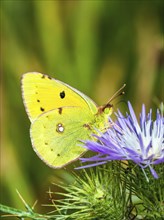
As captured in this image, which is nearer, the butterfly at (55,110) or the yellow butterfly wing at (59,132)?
the yellow butterfly wing at (59,132)

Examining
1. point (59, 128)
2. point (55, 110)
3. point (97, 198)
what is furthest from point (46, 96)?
point (97, 198)

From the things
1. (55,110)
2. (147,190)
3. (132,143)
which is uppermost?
(55,110)

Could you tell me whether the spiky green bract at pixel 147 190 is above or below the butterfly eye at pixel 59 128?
below

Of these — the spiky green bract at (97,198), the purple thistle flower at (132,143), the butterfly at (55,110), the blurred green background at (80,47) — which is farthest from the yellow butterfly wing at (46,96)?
the blurred green background at (80,47)

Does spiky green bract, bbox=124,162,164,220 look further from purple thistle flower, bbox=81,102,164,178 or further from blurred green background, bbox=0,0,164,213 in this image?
blurred green background, bbox=0,0,164,213

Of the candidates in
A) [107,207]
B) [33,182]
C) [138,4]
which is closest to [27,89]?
[107,207]

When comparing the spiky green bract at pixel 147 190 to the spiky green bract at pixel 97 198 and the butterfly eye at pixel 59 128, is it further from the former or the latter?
the butterfly eye at pixel 59 128

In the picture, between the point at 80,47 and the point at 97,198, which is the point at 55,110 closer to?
the point at 97,198
